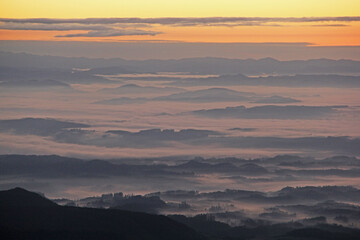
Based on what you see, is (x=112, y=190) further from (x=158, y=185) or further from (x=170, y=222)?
(x=170, y=222)

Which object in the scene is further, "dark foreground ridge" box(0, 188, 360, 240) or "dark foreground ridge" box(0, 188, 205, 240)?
"dark foreground ridge" box(0, 188, 360, 240)

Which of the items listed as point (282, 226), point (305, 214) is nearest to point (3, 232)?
point (282, 226)

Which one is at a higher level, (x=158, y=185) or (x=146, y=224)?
(x=158, y=185)

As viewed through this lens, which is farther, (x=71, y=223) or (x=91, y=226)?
(x=91, y=226)

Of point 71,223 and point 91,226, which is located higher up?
point 71,223

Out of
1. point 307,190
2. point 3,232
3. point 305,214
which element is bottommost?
point 3,232

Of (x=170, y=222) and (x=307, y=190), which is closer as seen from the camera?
(x=170, y=222)

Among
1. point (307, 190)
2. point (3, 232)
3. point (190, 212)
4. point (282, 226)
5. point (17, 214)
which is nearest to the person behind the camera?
point (3, 232)

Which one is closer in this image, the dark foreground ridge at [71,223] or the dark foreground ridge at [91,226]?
the dark foreground ridge at [71,223]
